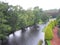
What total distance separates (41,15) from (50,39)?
8.32 m

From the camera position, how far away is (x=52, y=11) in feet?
47.4

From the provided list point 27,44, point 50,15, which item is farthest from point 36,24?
point 27,44

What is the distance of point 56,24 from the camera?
37.9ft

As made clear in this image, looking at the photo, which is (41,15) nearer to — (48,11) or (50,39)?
(48,11)

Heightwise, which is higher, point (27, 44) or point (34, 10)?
point (34, 10)

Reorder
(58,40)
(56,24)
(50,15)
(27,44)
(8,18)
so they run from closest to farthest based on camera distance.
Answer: (58,40), (27,44), (8,18), (56,24), (50,15)

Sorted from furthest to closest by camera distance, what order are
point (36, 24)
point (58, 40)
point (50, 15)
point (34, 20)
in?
point (36, 24) → point (34, 20) → point (50, 15) → point (58, 40)

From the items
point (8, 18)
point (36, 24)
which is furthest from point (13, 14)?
point (36, 24)

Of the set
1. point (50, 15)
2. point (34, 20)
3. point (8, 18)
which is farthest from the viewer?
point (34, 20)

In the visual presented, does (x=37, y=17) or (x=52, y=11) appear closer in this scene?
(x=52, y=11)

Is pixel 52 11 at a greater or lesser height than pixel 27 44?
greater

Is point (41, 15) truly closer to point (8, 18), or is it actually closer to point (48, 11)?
point (48, 11)

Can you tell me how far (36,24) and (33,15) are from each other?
7.10 ft

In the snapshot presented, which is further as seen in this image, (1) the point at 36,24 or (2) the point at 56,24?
(1) the point at 36,24
